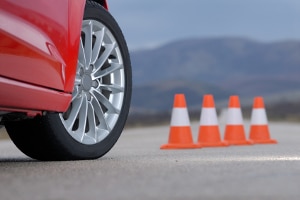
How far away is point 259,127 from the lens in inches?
458

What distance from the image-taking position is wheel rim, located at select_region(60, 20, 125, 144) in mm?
6332

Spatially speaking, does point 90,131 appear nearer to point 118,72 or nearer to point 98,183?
point 118,72

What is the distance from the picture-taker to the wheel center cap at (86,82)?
6363 millimetres

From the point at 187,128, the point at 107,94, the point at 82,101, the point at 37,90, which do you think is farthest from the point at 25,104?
the point at 187,128

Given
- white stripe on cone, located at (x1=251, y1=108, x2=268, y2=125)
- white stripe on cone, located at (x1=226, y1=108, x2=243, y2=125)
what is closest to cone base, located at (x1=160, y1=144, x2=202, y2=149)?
white stripe on cone, located at (x1=226, y1=108, x2=243, y2=125)

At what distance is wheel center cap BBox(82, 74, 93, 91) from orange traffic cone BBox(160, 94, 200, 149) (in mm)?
3080

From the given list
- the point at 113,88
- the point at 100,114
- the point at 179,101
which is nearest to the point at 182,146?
the point at 179,101

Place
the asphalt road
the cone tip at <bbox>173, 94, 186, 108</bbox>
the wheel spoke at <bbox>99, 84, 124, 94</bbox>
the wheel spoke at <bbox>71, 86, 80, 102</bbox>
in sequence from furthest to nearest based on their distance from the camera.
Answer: the cone tip at <bbox>173, 94, 186, 108</bbox> < the wheel spoke at <bbox>99, 84, 124, 94</bbox> < the wheel spoke at <bbox>71, 86, 80, 102</bbox> < the asphalt road

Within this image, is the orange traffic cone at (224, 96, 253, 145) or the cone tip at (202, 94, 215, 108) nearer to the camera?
the cone tip at (202, 94, 215, 108)

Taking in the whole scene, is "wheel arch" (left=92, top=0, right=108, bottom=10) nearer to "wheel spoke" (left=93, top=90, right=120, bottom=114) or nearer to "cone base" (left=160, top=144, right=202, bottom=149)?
"wheel spoke" (left=93, top=90, right=120, bottom=114)

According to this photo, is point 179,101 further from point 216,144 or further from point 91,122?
point 91,122

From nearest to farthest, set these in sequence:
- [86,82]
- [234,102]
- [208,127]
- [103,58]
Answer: [86,82]
[103,58]
[208,127]
[234,102]

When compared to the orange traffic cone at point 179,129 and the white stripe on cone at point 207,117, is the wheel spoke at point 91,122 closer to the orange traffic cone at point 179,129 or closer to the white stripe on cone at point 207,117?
the orange traffic cone at point 179,129

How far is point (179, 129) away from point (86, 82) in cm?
324
